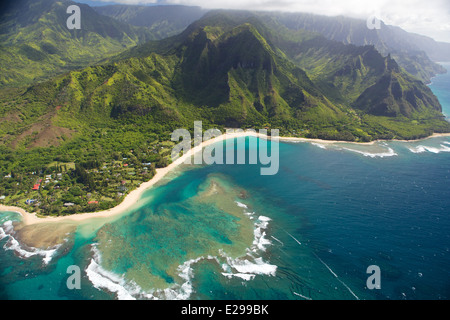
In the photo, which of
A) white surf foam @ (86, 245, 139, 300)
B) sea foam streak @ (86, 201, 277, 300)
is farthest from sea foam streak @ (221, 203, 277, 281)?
white surf foam @ (86, 245, 139, 300)

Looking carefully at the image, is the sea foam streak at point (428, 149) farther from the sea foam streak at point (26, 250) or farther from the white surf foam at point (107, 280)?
the sea foam streak at point (26, 250)

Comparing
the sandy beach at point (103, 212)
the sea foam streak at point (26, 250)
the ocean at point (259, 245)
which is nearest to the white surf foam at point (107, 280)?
the ocean at point (259, 245)

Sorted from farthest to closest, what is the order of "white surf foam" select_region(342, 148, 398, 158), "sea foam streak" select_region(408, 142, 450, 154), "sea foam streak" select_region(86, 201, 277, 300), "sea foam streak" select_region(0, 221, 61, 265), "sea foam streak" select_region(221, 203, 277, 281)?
"sea foam streak" select_region(408, 142, 450, 154) < "white surf foam" select_region(342, 148, 398, 158) < "sea foam streak" select_region(0, 221, 61, 265) < "sea foam streak" select_region(221, 203, 277, 281) < "sea foam streak" select_region(86, 201, 277, 300)

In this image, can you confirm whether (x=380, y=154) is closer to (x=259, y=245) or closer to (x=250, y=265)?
(x=259, y=245)

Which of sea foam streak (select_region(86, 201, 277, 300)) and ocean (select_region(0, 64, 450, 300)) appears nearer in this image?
sea foam streak (select_region(86, 201, 277, 300))

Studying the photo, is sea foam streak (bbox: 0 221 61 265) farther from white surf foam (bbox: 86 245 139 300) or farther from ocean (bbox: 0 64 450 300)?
white surf foam (bbox: 86 245 139 300)

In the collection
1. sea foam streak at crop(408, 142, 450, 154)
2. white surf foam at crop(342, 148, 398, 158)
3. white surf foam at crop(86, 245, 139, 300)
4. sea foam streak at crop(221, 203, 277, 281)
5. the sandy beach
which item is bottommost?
white surf foam at crop(86, 245, 139, 300)
